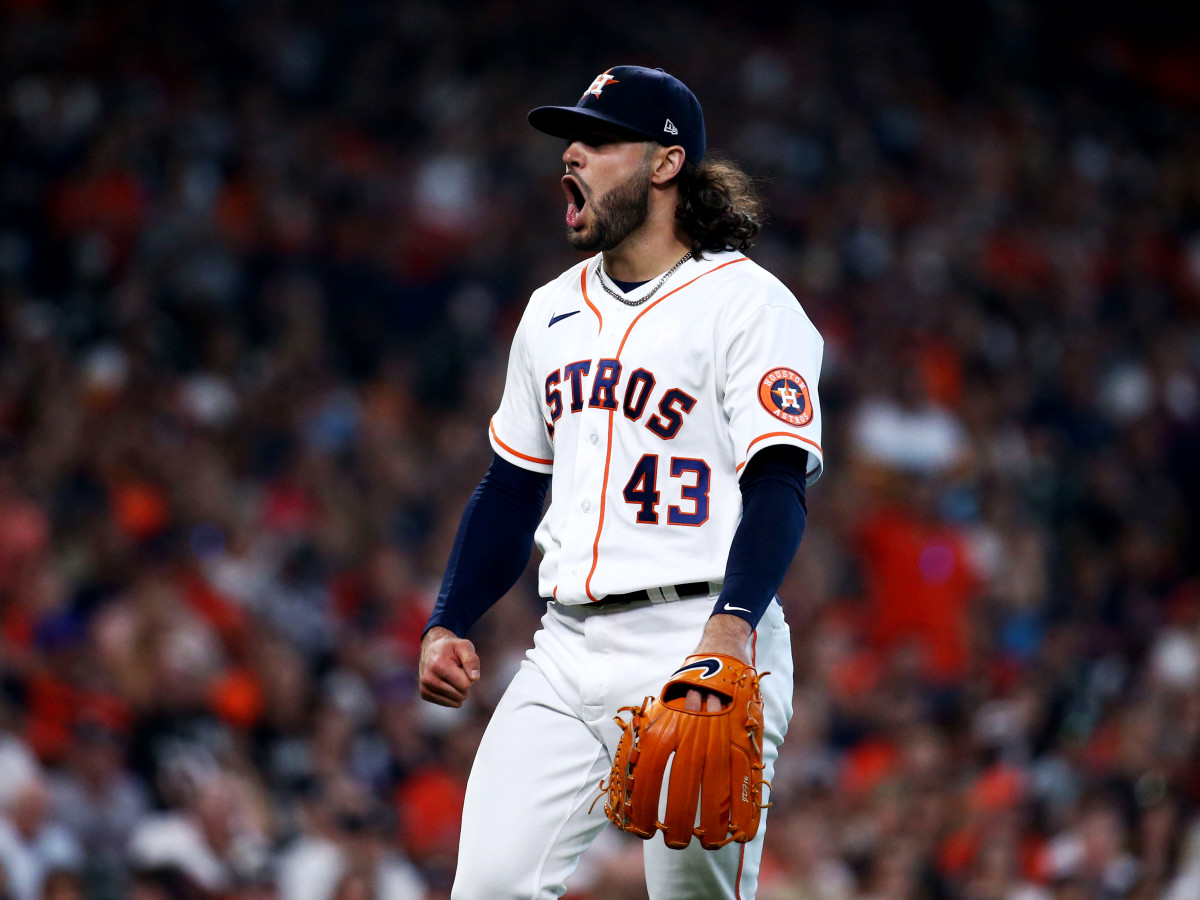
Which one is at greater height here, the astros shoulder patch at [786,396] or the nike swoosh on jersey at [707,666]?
the astros shoulder patch at [786,396]

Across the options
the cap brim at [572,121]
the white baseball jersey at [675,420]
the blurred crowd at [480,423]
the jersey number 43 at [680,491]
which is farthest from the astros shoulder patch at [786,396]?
the blurred crowd at [480,423]

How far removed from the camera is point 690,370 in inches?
101

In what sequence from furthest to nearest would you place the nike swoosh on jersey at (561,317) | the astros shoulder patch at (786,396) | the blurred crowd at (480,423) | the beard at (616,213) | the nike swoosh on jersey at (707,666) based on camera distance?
the blurred crowd at (480,423)
the nike swoosh on jersey at (561,317)
the beard at (616,213)
the astros shoulder patch at (786,396)
the nike swoosh on jersey at (707,666)

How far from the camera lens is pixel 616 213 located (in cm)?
267

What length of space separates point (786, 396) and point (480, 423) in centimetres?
533

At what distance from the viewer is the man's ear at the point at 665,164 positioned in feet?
8.84

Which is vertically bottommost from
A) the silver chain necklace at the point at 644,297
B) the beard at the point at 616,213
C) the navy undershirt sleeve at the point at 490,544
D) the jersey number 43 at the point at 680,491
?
the navy undershirt sleeve at the point at 490,544

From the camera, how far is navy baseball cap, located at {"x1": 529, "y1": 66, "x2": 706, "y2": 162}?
264 cm

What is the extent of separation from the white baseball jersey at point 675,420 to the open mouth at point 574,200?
175 millimetres

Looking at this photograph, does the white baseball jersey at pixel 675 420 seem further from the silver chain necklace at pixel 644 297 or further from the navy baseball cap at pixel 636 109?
the navy baseball cap at pixel 636 109

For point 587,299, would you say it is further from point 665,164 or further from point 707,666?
point 707,666

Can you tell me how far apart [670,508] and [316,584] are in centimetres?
424

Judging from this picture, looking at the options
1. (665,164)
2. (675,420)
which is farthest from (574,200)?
(675,420)

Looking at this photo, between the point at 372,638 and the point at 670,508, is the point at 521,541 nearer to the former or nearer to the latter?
the point at 670,508
